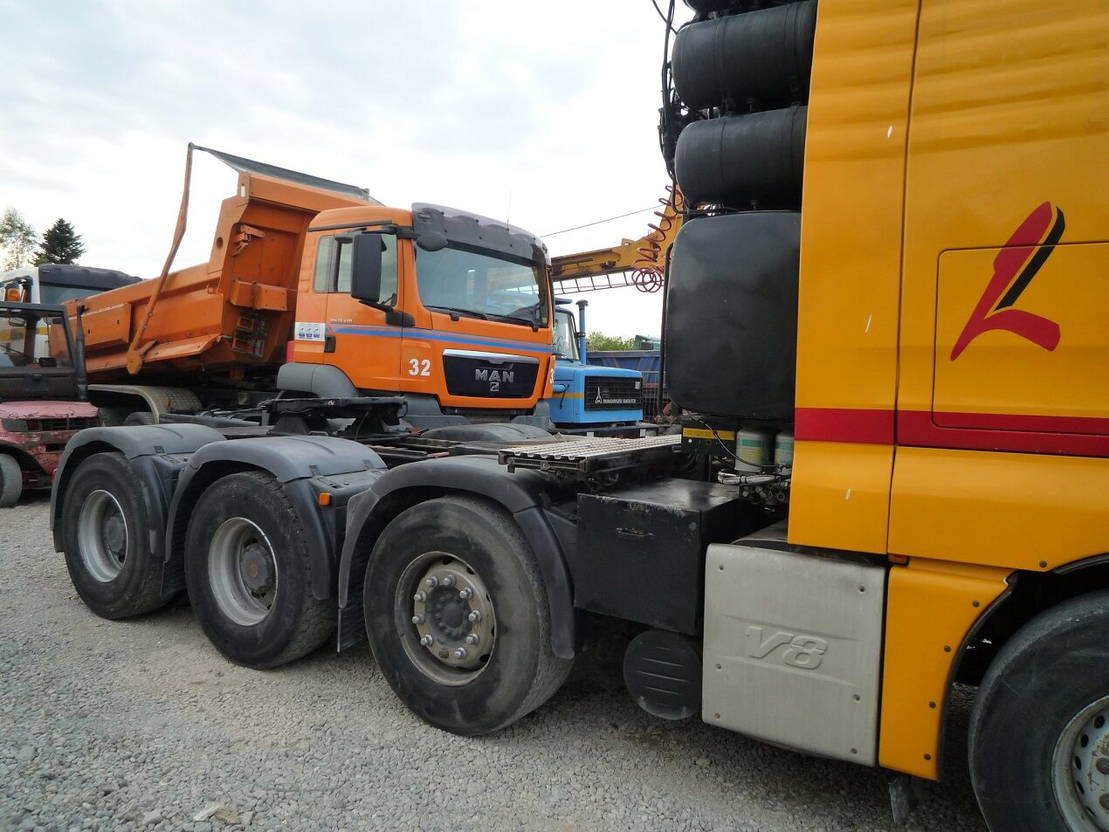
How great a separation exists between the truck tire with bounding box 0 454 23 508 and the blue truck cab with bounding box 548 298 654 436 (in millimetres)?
6485

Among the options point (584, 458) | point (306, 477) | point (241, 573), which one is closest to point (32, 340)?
point (241, 573)

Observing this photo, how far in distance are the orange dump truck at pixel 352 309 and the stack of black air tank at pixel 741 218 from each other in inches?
111

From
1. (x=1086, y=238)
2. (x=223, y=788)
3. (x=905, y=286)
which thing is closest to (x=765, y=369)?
(x=905, y=286)

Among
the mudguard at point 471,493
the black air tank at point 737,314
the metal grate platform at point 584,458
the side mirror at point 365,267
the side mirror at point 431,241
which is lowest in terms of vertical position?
the mudguard at point 471,493

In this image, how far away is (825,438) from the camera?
239cm

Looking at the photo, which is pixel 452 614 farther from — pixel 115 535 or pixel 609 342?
pixel 609 342

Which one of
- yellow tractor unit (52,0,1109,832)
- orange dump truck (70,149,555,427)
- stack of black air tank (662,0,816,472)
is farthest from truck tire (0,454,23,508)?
stack of black air tank (662,0,816,472)

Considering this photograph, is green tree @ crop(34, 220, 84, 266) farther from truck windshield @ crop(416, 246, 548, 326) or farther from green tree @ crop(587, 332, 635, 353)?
truck windshield @ crop(416, 246, 548, 326)

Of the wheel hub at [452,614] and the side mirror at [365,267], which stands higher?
the side mirror at [365,267]

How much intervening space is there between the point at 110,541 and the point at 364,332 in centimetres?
223

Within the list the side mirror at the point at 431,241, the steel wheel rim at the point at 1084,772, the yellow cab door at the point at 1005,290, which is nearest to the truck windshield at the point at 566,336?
the side mirror at the point at 431,241

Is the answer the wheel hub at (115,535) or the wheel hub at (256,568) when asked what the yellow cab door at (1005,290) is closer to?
the wheel hub at (256,568)

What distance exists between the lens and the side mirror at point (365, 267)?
16.1 feet

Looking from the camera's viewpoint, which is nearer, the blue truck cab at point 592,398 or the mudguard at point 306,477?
the mudguard at point 306,477
